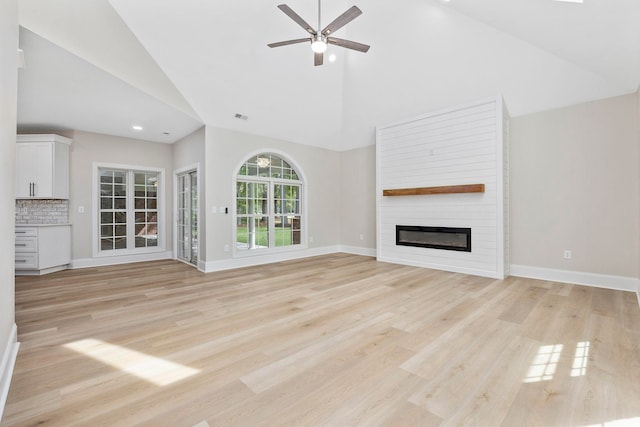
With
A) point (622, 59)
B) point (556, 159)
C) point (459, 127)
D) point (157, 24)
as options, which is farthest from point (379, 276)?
point (157, 24)

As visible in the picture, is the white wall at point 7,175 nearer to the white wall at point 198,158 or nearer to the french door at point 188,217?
the white wall at point 198,158

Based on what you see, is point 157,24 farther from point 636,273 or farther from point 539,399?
point 636,273

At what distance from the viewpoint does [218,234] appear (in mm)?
5332

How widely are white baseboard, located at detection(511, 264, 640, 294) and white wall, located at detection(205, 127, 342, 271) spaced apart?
404cm

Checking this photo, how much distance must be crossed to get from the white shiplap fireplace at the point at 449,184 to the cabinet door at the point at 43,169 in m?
6.15

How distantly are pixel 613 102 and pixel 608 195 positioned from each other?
1264 mm

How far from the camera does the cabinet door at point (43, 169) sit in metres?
5.14

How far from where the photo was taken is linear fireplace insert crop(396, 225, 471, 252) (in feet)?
16.1

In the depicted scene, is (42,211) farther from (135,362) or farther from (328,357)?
(328,357)

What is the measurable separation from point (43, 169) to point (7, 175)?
167 inches

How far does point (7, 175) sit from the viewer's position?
2000mm

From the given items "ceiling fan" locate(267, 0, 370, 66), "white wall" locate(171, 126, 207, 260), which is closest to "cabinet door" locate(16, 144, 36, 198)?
"white wall" locate(171, 126, 207, 260)

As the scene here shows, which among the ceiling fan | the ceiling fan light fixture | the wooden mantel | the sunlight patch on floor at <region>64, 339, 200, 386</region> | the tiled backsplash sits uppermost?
the ceiling fan

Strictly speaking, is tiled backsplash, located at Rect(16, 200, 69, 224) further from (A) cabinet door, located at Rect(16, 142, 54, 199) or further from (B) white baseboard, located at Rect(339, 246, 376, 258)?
(B) white baseboard, located at Rect(339, 246, 376, 258)
